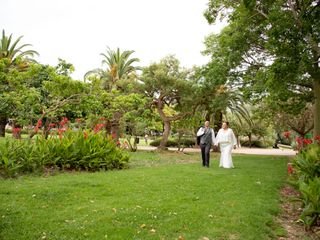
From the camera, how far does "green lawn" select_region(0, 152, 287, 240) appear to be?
4.91m

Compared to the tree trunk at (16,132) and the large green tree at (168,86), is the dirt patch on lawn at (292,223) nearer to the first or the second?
the tree trunk at (16,132)

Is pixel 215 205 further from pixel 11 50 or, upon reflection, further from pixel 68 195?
pixel 11 50

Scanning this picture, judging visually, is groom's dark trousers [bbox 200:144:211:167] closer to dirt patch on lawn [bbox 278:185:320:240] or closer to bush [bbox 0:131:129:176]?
bush [bbox 0:131:129:176]

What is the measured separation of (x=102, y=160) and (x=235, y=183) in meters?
4.59

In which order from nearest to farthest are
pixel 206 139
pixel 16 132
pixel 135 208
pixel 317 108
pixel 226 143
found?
pixel 135 208
pixel 16 132
pixel 206 139
pixel 226 143
pixel 317 108

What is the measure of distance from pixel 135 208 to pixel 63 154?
205 inches

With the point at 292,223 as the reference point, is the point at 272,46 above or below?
above

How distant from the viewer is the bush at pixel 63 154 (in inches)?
374

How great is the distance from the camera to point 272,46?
33.8ft

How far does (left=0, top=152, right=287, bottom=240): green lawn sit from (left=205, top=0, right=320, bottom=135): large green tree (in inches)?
154

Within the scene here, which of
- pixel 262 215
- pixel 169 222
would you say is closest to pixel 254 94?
pixel 262 215

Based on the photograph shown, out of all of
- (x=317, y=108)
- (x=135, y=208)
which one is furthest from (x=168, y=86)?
(x=135, y=208)

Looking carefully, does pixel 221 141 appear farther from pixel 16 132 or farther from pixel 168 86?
pixel 168 86

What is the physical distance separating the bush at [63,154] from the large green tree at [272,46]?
595 centimetres
